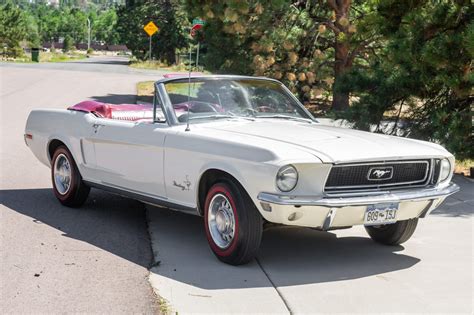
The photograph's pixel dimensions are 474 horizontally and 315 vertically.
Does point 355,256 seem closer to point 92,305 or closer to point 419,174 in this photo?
point 419,174

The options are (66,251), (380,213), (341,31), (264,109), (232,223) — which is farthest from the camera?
(341,31)

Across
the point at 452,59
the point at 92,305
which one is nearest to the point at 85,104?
the point at 92,305

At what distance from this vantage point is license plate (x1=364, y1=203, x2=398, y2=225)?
5.48 meters

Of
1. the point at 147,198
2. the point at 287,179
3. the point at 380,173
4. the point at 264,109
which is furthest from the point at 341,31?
the point at 287,179

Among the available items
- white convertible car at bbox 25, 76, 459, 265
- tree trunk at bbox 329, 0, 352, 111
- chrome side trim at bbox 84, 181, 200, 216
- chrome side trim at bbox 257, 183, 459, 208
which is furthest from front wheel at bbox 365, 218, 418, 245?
tree trunk at bbox 329, 0, 352, 111

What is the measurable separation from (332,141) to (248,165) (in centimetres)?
78

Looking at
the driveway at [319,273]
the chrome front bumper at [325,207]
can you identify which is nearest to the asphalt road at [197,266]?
the driveway at [319,273]

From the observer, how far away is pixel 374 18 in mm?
10719

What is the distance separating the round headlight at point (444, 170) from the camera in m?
6.04

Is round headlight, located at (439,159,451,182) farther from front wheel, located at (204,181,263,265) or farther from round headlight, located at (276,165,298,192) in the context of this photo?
front wheel, located at (204,181,263,265)

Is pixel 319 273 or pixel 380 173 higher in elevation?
pixel 380 173

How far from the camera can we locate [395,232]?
6402mm

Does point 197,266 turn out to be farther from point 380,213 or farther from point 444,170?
point 444,170

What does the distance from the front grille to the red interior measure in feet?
10.1
